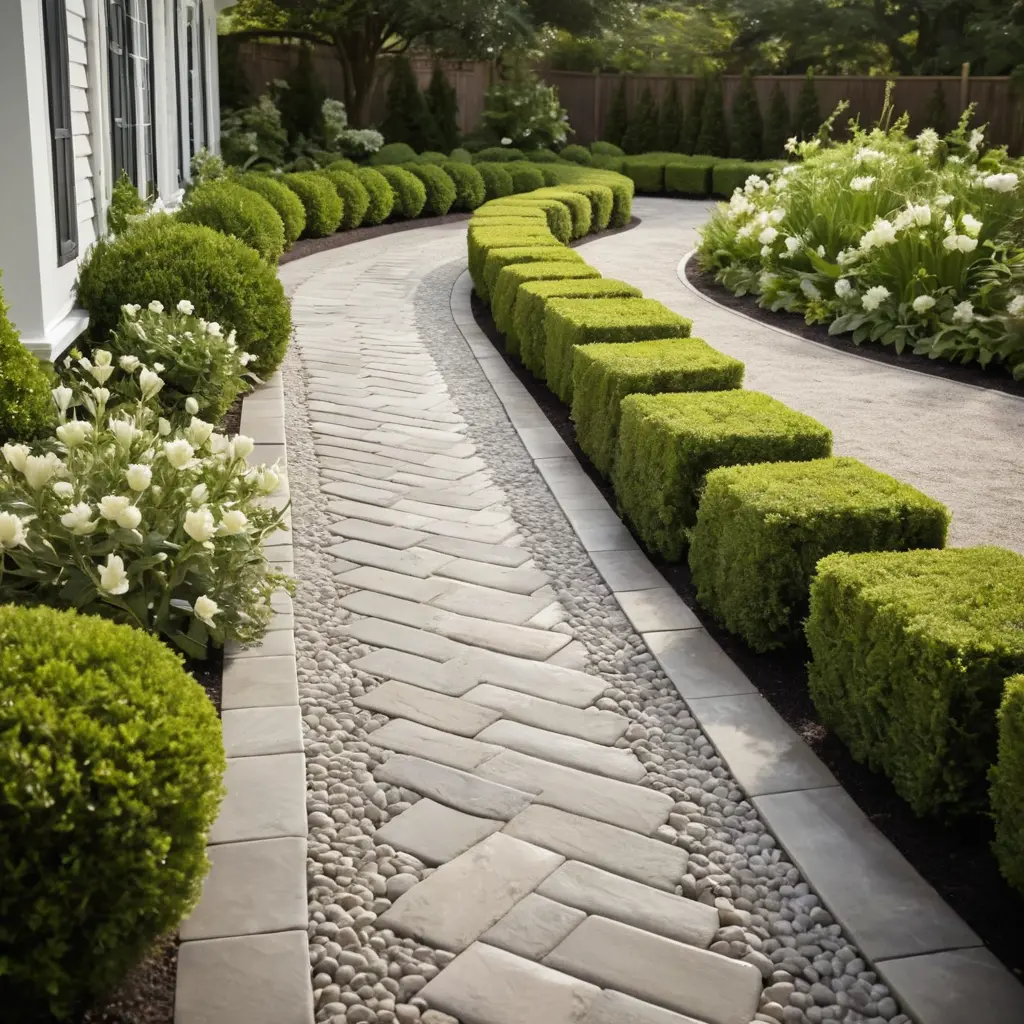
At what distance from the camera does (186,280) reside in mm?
6332

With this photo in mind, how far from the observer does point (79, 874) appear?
1939 mm

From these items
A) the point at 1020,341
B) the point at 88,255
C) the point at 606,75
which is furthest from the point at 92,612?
the point at 606,75

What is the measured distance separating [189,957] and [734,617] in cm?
216

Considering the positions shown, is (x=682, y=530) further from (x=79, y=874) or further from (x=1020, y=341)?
(x=1020, y=341)

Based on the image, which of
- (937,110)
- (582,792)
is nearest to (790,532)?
(582,792)

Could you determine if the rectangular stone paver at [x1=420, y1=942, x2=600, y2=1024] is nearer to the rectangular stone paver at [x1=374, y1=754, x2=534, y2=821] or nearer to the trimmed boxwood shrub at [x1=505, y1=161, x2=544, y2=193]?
the rectangular stone paver at [x1=374, y1=754, x2=534, y2=821]

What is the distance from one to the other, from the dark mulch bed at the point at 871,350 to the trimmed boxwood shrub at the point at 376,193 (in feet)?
16.7

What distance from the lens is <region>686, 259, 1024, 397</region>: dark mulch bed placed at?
24.9 ft

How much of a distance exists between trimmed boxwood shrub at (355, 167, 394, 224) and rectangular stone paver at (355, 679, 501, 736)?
38.5ft

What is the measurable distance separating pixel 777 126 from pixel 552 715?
23.0 meters

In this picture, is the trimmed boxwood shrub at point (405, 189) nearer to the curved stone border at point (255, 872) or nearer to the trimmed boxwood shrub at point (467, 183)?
the trimmed boxwood shrub at point (467, 183)

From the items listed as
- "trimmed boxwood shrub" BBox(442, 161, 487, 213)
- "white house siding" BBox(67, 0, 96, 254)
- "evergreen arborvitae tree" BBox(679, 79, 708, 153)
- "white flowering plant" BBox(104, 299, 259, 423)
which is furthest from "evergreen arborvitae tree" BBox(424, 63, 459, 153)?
"white flowering plant" BBox(104, 299, 259, 423)

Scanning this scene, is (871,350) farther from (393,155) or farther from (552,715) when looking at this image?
(393,155)

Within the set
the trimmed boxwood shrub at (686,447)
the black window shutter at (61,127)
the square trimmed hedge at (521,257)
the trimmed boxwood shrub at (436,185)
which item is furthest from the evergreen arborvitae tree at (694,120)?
the trimmed boxwood shrub at (686,447)
